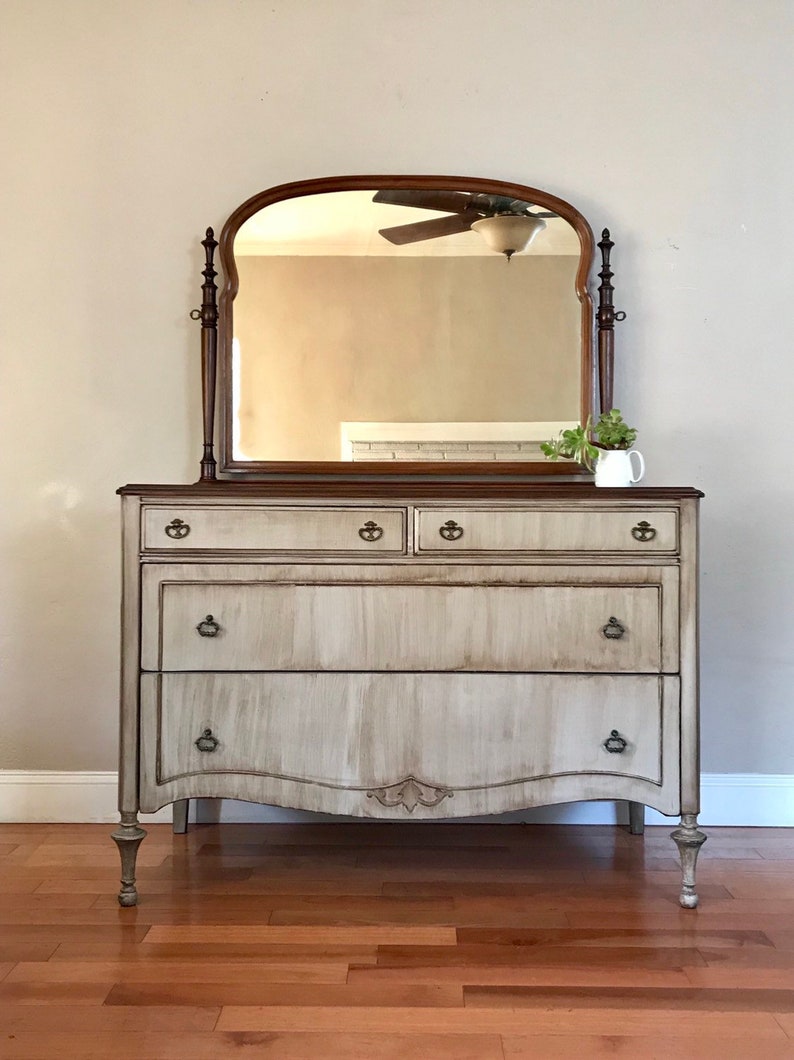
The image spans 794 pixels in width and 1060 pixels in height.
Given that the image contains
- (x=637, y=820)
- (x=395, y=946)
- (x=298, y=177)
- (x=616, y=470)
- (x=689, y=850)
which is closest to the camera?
(x=395, y=946)

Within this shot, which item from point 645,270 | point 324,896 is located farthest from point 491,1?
point 324,896

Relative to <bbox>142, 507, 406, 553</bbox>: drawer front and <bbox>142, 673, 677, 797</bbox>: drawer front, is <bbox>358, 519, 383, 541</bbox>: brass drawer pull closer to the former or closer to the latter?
<bbox>142, 507, 406, 553</bbox>: drawer front

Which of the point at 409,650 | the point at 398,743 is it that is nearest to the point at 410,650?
the point at 409,650

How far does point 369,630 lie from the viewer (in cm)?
208

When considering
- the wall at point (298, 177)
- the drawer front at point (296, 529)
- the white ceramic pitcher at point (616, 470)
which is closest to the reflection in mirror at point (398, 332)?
the wall at point (298, 177)

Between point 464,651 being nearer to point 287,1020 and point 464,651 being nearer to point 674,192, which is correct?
point 287,1020

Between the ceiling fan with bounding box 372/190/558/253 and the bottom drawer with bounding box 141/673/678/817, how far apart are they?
1356mm

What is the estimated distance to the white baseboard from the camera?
8.74 feet

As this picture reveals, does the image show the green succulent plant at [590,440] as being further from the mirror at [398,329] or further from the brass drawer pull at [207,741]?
the brass drawer pull at [207,741]

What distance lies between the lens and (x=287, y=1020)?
1.56 meters

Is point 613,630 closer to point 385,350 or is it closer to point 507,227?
point 385,350

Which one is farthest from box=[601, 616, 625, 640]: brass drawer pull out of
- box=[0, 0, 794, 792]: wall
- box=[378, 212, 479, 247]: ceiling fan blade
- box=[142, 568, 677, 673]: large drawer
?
box=[378, 212, 479, 247]: ceiling fan blade

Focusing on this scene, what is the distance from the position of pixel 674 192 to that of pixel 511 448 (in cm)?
94

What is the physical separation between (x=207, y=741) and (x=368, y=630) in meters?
0.46
